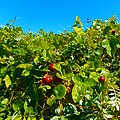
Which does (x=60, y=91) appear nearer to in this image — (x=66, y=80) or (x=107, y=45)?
(x=66, y=80)

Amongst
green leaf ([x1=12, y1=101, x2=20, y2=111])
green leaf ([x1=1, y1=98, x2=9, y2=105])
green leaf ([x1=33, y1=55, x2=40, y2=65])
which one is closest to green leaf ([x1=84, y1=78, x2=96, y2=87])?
green leaf ([x1=33, y1=55, x2=40, y2=65])

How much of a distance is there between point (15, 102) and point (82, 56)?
1.88 feet

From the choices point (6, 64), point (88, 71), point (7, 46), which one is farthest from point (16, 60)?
point (88, 71)

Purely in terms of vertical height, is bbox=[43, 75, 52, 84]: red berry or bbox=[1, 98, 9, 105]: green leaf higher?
bbox=[43, 75, 52, 84]: red berry

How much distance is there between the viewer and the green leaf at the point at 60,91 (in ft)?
7.63

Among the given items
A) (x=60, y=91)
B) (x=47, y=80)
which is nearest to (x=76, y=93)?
(x=60, y=91)

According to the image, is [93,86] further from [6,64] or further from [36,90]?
[6,64]

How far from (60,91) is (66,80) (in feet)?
0.29

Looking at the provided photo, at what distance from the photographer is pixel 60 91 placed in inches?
92.0

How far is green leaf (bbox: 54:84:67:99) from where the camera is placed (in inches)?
91.5

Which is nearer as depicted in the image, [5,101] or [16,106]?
[16,106]

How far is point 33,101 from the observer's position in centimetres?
242

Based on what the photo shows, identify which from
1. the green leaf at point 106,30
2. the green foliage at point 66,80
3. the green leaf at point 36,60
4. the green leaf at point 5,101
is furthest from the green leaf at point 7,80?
the green leaf at point 106,30

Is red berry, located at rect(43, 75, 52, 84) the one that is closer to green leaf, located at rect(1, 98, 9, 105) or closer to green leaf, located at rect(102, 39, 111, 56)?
green leaf, located at rect(1, 98, 9, 105)
